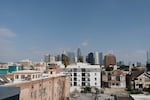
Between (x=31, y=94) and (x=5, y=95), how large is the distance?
9.60 metres

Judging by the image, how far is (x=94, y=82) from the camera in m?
63.4

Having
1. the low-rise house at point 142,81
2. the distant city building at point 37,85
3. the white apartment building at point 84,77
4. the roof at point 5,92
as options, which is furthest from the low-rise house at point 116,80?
the roof at point 5,92

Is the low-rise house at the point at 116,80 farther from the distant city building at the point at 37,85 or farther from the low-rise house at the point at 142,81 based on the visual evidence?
the distant city building at the point at 37,85

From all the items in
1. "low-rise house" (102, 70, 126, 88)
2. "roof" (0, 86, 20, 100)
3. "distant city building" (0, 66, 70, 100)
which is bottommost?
"low-rise house" (102, 70, 126, 88)

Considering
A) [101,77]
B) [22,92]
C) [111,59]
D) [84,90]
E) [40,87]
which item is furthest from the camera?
[111,59]

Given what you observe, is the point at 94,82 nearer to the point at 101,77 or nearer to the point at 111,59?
the point at 101,77

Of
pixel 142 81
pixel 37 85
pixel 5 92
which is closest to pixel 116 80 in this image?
pixel 142 81

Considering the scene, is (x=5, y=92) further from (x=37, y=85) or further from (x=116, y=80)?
(x=116, y=80)

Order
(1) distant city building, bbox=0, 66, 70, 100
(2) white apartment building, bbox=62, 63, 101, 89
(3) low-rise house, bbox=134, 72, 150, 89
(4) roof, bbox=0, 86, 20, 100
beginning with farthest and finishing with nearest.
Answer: (2) white apartment building, bbox=62, 63, 101, 89
(3) low-rise house, bbox=134, 72, 150, 89
(1) distant city building, bbox=0, 66, 70, 100
(4) roof, bbox=0, 86, 20, 100

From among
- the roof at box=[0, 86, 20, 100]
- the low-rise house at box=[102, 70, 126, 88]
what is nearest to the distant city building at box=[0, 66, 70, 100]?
the roof at box=[0, 86, 20, 100]

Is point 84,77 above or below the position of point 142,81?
above

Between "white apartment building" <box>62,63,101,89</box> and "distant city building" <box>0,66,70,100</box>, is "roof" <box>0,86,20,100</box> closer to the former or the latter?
"distant city building" <box>0,66,70,100</box>

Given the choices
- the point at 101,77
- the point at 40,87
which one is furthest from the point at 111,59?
the point at 40,87

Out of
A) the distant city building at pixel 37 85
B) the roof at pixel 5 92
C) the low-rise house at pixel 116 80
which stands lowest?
the low-rise house at pixel 116 80
